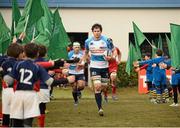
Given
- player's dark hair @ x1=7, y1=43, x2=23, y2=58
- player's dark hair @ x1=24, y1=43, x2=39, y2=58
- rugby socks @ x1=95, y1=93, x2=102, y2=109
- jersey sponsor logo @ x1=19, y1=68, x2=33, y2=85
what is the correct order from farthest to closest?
1. rugby socks @ x1=95, y1=93, x2=102, y2=109
2. player's dark hair @ x1=7, y1=43, x2=23, y2=58
3. player's dark hair @ x1=24, y1=43, x2=39, y2=58
4. jersey sponsor logo @ x1=19, y1=68, x2=33, y2=85

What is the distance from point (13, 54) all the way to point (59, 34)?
4.62 m

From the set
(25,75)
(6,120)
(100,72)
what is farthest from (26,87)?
(100,72)

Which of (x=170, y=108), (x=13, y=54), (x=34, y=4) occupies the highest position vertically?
(x=34, y=4)

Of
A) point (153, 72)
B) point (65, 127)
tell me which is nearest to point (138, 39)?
point (153, 72)

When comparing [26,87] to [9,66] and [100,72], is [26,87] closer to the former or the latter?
[9,66]

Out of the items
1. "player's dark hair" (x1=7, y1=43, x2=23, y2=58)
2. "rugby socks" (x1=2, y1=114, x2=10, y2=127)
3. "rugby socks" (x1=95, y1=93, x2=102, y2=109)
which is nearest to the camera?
"player's dark hair" (x1=7, y1=43, x2=23, y2=58)

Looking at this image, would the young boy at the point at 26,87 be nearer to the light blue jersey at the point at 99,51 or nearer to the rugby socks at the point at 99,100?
the rugby socks at the point at 99,100

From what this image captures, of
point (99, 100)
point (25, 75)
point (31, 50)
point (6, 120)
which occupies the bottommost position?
point (6, 120)

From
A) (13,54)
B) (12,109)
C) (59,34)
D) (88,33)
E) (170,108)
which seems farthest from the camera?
(88,33)

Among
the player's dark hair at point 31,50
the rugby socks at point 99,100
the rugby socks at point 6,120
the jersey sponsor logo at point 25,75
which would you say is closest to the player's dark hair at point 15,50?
the player's dark hair at point 31,50

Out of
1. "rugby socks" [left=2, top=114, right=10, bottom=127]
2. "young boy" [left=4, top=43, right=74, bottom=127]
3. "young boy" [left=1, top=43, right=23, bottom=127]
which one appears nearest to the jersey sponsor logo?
"young boy" [left=4, top=43, right=74, bottom=127]

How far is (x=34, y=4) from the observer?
12445 millimetres

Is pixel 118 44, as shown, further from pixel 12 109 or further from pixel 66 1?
pixel 12 109

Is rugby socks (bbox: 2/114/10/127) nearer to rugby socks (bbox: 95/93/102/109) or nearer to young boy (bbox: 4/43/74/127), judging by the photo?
young boy (bbox: 4/43/74/127)
